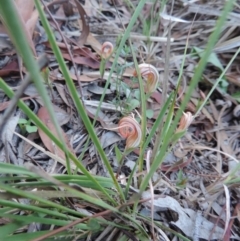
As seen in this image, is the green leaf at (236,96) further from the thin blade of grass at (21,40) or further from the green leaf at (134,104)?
the thin blade of grass at (21,40)

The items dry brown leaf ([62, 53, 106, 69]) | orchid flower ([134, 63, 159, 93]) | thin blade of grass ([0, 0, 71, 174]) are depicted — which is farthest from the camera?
dry brown leaf ([62, 53, 106, 69])

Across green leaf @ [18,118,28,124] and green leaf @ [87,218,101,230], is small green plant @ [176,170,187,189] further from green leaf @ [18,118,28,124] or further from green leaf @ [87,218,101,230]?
green leaf @ [18,118,28,124]

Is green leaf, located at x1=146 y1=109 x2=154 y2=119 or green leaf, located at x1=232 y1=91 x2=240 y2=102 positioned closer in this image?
green leaf, located at x1=146 y1=109 x2=154 y2=119

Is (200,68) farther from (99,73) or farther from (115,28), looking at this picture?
(115,28)

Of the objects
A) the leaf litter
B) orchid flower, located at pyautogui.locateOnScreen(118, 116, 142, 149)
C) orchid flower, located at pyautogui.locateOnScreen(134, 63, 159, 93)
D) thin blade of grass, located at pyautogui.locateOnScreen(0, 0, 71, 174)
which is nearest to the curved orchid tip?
the leaf litter

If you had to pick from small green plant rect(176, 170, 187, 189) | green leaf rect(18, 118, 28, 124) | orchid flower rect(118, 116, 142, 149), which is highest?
orchid flower rect(118, 116, 142, 149)

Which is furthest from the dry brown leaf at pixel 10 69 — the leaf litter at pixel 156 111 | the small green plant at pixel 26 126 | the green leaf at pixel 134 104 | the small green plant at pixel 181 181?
the small green plant at pixel 181 181
